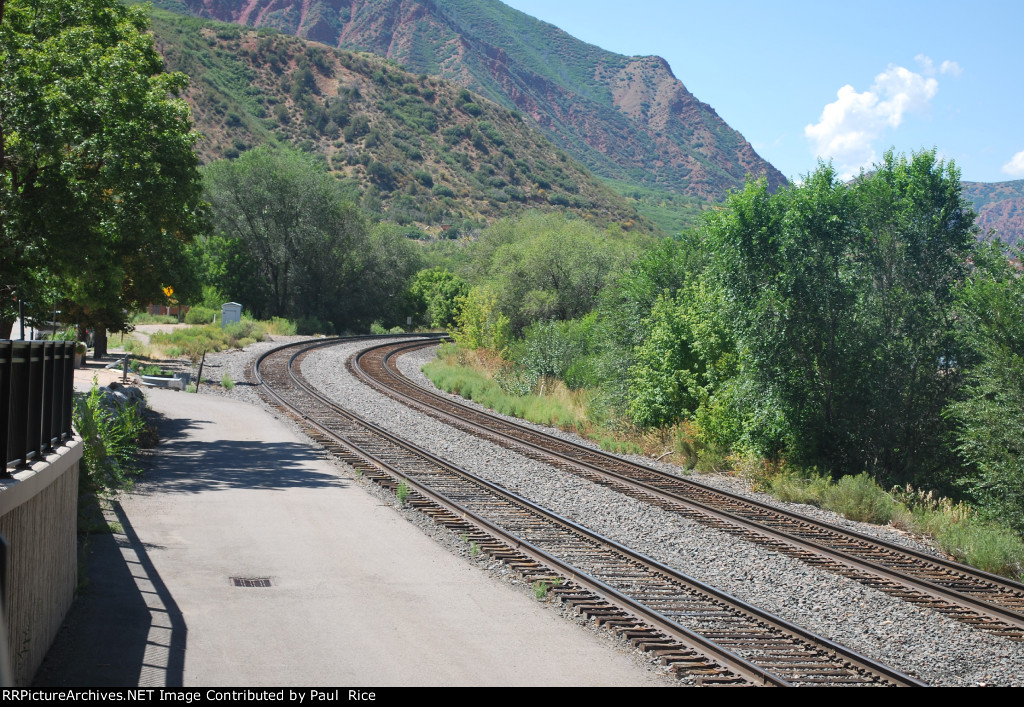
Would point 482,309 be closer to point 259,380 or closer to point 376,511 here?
point 259,380

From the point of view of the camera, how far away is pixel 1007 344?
17.0m

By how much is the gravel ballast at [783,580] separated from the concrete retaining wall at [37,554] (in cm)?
709

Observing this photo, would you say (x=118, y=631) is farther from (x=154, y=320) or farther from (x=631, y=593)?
(x=154, y=320)

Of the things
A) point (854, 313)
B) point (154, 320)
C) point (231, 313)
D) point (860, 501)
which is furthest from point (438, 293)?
point (860, 501)

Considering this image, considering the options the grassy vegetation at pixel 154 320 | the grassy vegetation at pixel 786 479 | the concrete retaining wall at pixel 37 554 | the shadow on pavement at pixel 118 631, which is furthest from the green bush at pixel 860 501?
the grassy vegetation at pixel 154 320

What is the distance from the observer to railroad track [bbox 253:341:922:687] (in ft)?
26.3

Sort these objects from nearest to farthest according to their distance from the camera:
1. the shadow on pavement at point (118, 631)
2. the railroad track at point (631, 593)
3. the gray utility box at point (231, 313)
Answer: the shadow on pavement at point (118, 631) < the railroad track at point (631, 593) < the gray utility box at point (231, 313)

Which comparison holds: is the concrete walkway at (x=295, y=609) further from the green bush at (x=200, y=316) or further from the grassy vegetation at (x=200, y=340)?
the green bush at (x=200, y=316)

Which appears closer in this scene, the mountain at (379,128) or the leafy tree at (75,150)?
the leafy tree at (75,150)

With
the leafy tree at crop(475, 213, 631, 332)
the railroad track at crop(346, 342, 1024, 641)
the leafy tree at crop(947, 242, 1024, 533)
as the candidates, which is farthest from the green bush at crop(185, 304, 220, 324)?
the leafy tree at crop(947, 242, 1024, 533)

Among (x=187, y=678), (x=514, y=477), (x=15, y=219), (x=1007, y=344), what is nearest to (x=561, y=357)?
(x=514, y=477)

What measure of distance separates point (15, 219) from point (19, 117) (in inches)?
67.5

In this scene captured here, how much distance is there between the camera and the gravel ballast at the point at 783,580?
8.83 metres

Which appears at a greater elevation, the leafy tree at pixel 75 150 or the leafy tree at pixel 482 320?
the leafy tree at pixel 75 150
